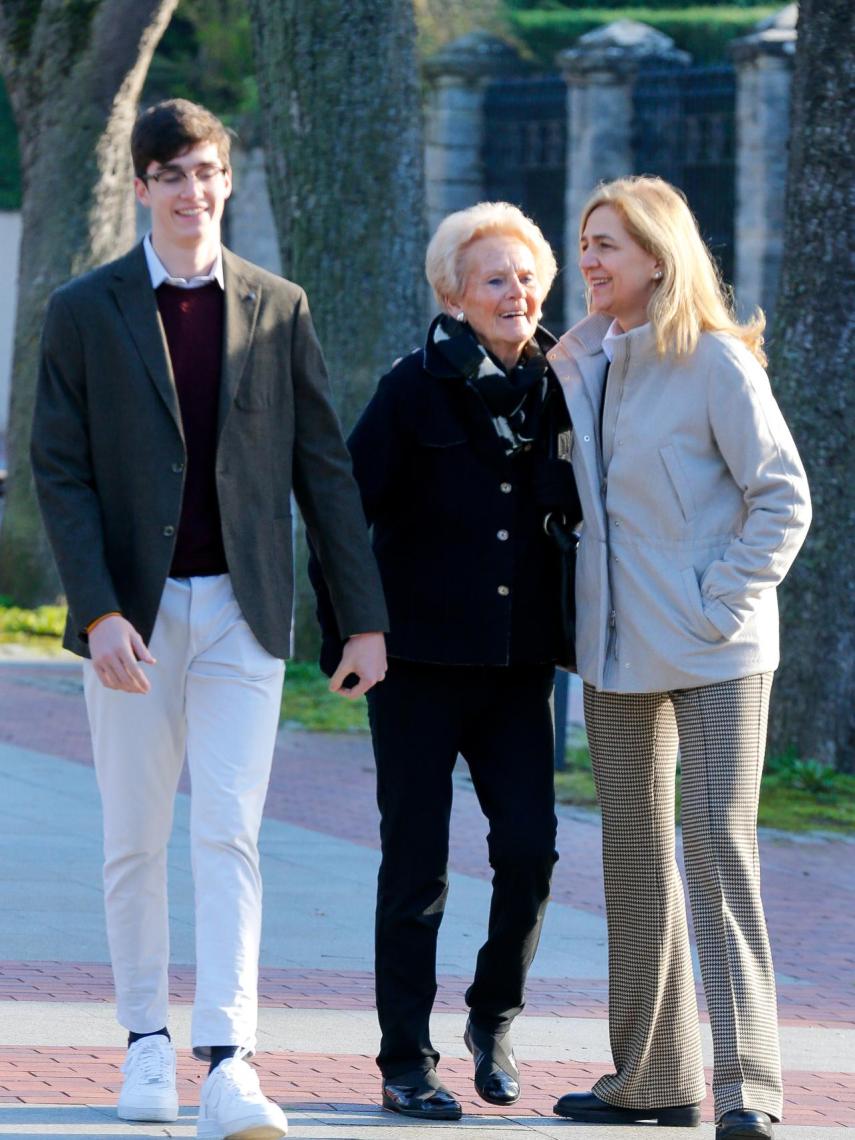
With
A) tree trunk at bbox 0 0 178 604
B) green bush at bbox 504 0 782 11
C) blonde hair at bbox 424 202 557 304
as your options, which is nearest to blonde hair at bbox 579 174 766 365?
blonde hair at bbox 424 202 557 304

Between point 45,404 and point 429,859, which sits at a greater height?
point 45,404

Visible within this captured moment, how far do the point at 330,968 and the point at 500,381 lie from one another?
2155 millimetres

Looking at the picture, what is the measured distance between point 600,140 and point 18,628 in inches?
663

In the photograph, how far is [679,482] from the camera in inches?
173

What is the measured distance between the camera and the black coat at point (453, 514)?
457 centimetres

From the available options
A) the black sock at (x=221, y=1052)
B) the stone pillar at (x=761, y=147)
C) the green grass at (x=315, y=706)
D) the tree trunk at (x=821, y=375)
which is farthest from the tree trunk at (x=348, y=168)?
the stone pillar at (x=761, y=147)

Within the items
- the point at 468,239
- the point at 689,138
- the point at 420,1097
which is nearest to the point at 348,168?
the point at 468,239

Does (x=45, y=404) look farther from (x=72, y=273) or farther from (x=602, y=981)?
(x=72, y=273)

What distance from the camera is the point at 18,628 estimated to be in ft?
46.9

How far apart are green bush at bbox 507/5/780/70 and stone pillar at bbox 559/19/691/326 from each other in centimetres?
391

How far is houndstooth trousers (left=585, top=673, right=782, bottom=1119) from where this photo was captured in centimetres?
433

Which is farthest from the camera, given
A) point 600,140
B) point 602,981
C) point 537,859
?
point 600,140

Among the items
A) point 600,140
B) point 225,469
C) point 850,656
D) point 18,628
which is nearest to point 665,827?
point 225,469

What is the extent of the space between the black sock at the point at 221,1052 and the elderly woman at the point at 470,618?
1.75ft
